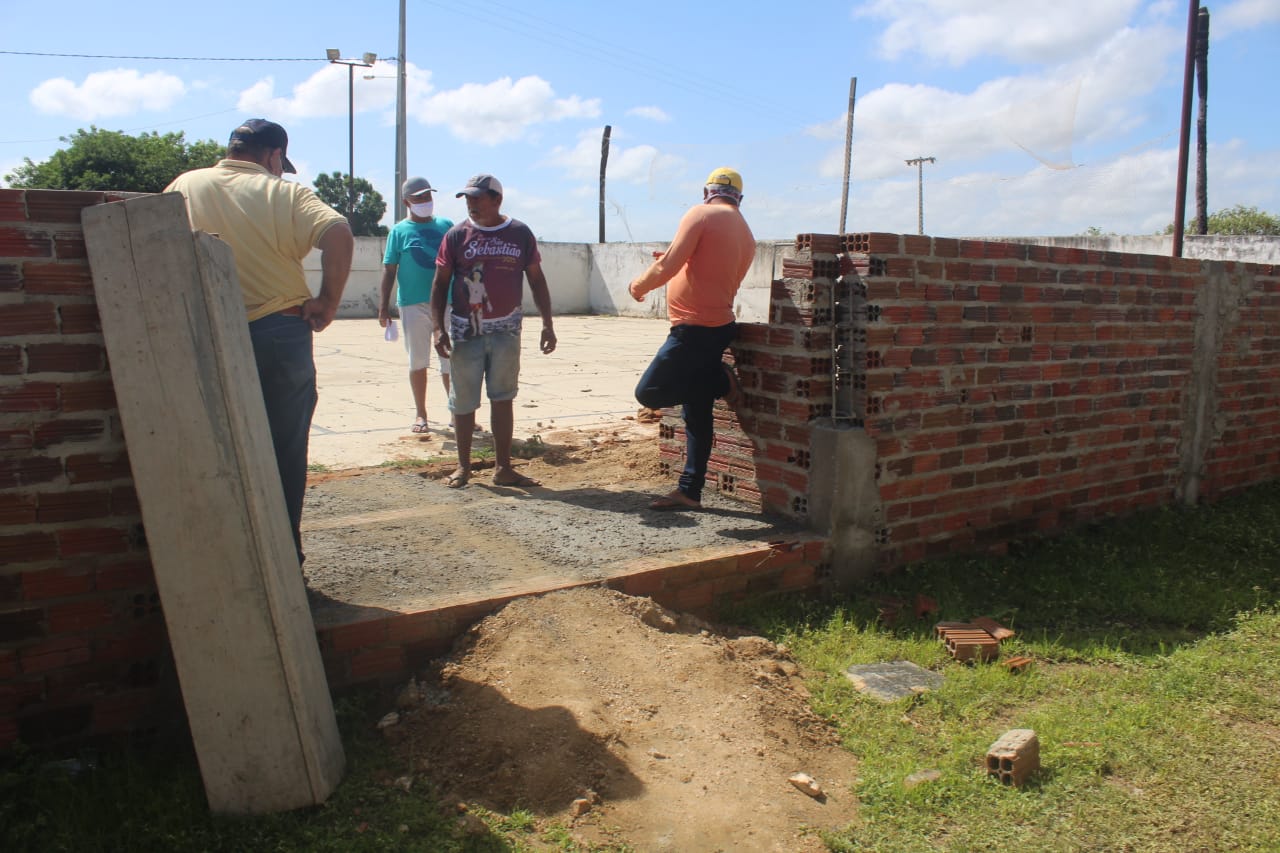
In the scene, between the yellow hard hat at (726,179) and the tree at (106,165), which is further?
the tree at (106,165)

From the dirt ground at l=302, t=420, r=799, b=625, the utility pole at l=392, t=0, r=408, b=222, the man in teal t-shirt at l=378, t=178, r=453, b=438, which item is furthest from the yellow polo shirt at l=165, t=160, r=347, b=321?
the utility pole at l=392, t=0, r=408, b=222

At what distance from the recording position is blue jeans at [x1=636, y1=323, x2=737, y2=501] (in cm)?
443

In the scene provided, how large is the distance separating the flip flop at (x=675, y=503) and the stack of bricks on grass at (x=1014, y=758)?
6.52 ft

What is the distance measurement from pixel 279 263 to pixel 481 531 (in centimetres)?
148

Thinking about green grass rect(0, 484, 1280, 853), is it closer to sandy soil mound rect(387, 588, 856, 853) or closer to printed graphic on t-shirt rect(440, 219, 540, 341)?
sandy soil mound rect(387, 588, 856, 853)

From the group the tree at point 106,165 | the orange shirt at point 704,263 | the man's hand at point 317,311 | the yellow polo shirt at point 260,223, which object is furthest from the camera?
the tree at point 106,165

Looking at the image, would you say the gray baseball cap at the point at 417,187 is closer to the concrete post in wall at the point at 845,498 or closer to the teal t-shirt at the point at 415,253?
the teal t-shirt at the point at 415,253

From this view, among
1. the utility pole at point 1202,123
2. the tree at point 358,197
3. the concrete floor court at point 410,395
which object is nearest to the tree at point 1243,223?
the utility pole at point 1202,123

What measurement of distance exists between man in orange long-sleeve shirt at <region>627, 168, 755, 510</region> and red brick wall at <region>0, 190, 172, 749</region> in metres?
2.28

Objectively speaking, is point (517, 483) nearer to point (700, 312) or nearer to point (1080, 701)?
point (700, 312)

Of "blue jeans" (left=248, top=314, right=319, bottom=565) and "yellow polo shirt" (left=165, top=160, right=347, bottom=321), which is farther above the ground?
"yellow polo shirt" (left=165, top=160, right=347, bottom=321)

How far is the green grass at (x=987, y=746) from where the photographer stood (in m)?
2.40

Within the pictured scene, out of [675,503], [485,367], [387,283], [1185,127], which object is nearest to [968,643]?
[675,503]

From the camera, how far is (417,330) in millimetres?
6949
